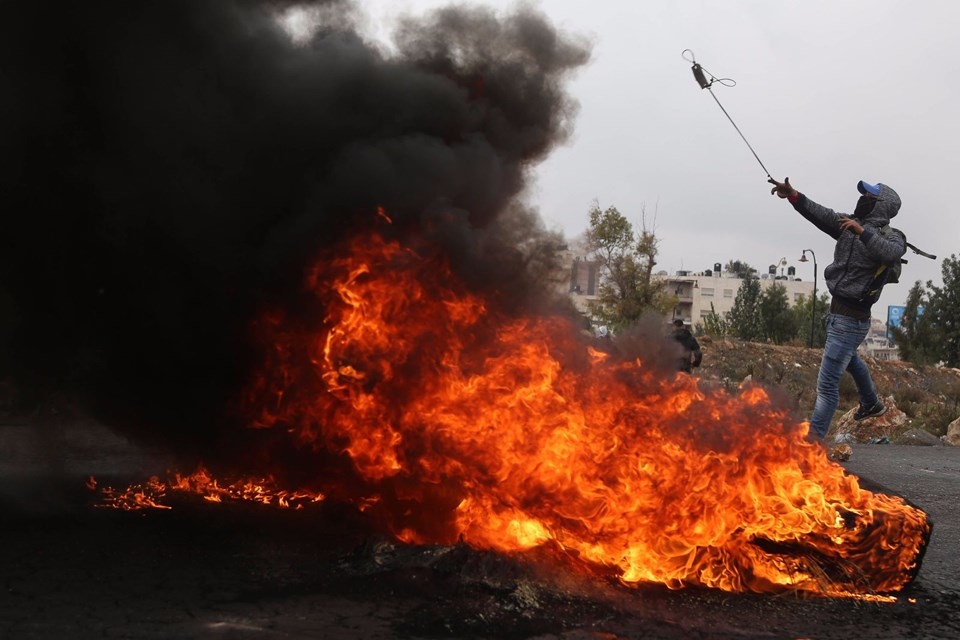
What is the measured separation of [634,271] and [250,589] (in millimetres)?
33961

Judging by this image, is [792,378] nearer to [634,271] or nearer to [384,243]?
[634,271]

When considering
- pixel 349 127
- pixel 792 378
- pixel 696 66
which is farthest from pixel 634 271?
pixel 349 127

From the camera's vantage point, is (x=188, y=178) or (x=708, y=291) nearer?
(x=188, y=178)

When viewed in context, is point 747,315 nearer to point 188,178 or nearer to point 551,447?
point 551,447

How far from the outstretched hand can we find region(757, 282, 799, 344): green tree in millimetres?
38740

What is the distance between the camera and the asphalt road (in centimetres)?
384

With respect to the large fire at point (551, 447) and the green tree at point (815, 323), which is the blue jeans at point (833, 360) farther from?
the green tree at point (815, 323)

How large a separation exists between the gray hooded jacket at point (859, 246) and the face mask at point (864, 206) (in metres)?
0.03

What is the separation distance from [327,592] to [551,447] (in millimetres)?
1631

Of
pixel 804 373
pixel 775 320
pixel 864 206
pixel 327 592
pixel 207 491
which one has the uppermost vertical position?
pixel 775 320

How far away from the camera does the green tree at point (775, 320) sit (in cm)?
4500

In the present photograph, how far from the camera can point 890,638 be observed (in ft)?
13.5

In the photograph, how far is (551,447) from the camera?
5090 millimetres

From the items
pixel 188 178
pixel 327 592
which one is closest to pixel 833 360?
pixel 327 592
